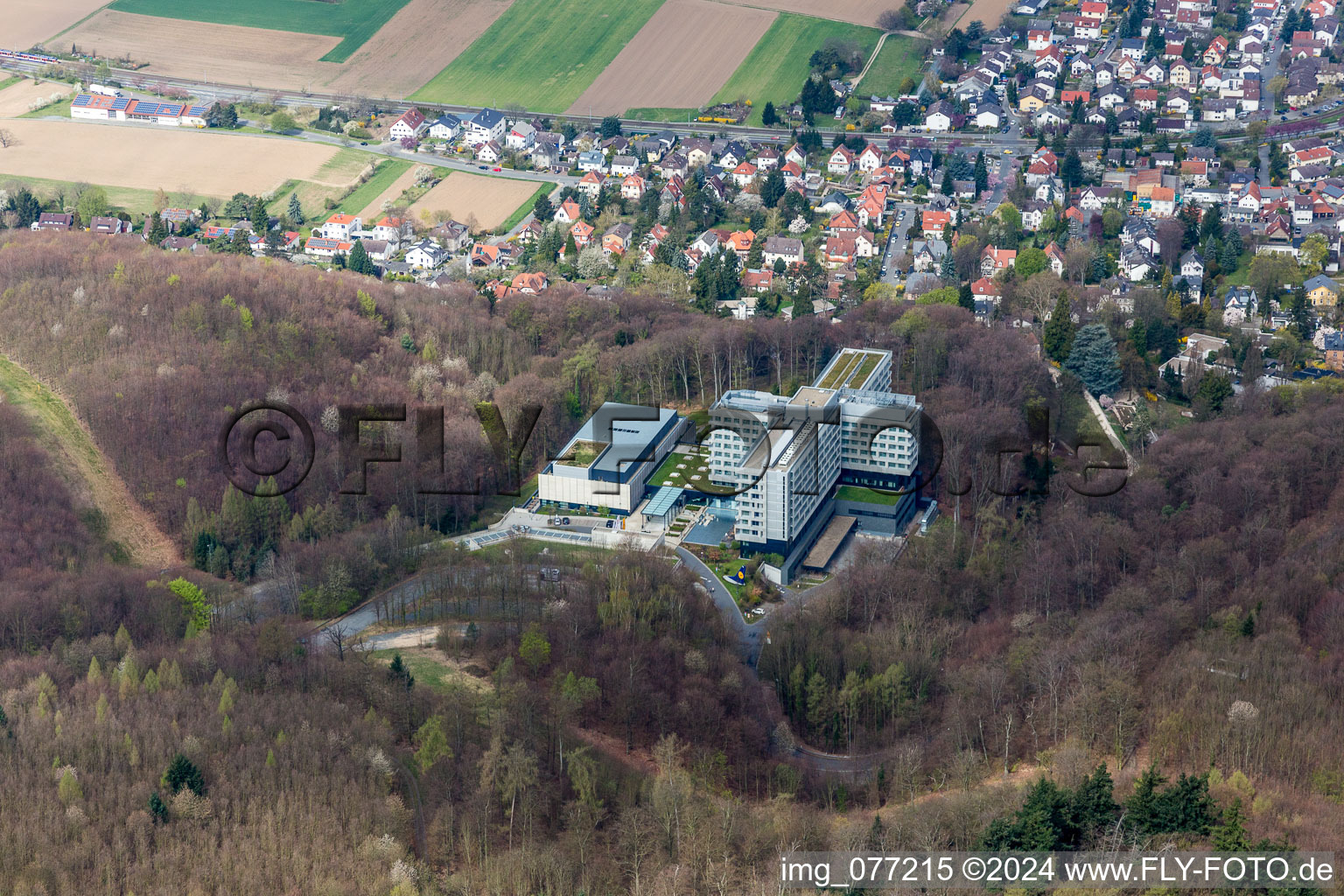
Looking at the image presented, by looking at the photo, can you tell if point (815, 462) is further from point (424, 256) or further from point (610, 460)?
point (424, 256)

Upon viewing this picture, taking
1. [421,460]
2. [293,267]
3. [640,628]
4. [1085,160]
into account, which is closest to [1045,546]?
[640,628]

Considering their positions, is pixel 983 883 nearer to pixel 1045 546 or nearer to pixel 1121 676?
pixel 1121 676

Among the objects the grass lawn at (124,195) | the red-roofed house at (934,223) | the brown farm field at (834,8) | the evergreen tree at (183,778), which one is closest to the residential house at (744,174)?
the red-roofed house at (934,223)

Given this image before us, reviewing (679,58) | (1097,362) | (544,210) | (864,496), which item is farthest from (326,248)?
(1097,362)

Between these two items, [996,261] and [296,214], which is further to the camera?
[296,214]

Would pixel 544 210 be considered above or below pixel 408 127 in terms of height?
below

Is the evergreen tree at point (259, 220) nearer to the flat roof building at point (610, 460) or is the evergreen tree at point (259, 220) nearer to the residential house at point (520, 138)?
the residential house at point (520, 138)
